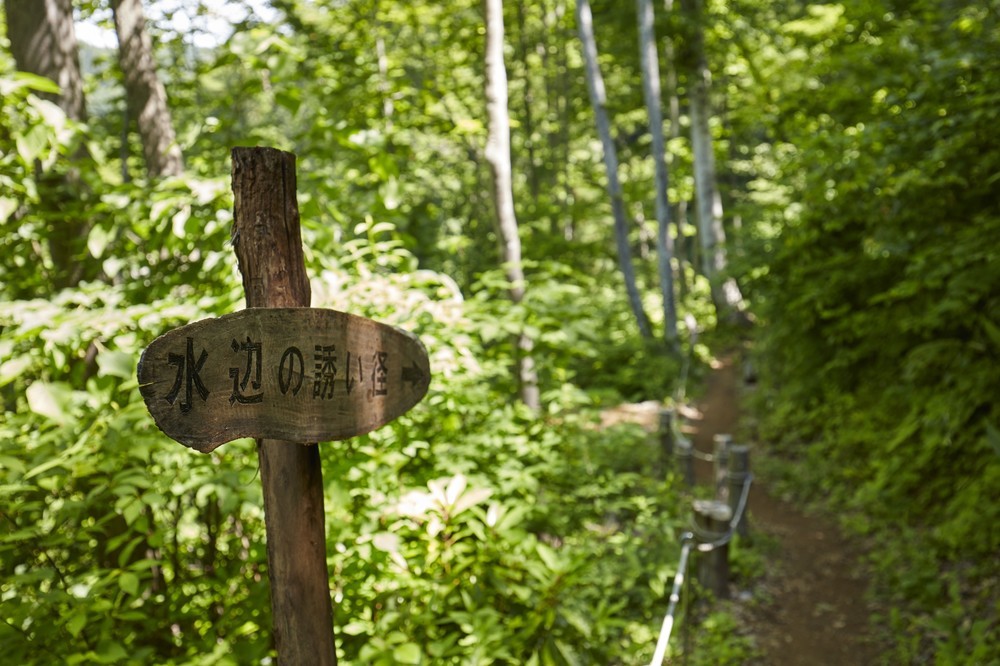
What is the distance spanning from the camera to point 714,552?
5109 millimetres

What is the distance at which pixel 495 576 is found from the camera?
7.80ft

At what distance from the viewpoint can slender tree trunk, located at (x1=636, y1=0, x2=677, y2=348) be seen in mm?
12164

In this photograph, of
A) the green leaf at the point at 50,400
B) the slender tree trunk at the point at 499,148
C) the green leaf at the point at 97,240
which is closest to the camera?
the green leaf at the point at 50,400

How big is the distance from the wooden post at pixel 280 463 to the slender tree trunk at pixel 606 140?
12.1 meters

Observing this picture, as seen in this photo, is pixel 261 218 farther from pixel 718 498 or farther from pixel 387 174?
pixel 718 498

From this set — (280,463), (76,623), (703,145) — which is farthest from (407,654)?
(703,145)

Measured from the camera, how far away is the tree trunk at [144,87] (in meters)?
3.85

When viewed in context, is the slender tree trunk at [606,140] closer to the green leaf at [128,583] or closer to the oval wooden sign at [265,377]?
the oval wooden sign at [265,377]

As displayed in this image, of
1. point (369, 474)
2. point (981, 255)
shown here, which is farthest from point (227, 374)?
point (981, 255)

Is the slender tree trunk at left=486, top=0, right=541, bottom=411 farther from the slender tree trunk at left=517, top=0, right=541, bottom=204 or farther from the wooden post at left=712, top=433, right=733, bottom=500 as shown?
the slender tree trunk at left=517, top=0, right=541, bottom=204

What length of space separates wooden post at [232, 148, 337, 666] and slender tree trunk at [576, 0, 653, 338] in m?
12.1

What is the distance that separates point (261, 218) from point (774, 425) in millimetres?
8838

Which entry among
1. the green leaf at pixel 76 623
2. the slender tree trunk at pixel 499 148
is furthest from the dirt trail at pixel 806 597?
the green leaf at pixel 76 623

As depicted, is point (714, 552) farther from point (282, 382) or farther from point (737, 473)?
point (282, 382)
